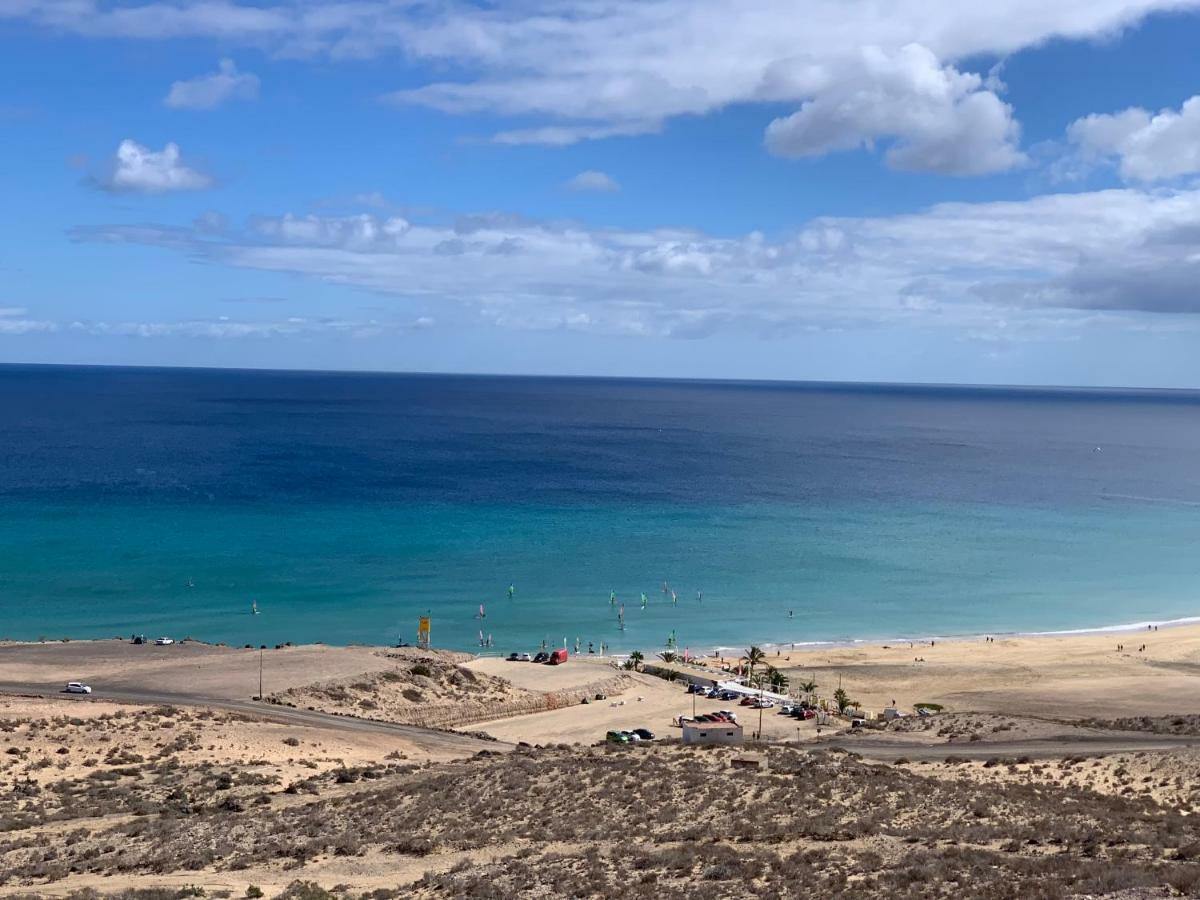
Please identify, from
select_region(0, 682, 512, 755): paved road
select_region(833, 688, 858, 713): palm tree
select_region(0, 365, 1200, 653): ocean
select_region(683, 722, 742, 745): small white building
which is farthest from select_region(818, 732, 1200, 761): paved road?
select_region(0, 365, 1200, 653): ocean

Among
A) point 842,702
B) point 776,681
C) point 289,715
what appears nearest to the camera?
point 289,715

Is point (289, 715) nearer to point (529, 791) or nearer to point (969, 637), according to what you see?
point (529, 791)

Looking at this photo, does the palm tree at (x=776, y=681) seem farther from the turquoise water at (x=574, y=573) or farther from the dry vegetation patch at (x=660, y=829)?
the dry vegetation patch at (x=660, y=829)

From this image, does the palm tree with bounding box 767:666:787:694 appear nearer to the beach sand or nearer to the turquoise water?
the beach sand

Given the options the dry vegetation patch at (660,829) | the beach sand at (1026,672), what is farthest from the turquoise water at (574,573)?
the dry vegetation patch at (660,829)

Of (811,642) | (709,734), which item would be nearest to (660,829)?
(709,734)

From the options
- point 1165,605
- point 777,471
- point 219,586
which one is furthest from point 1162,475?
point 219,586
